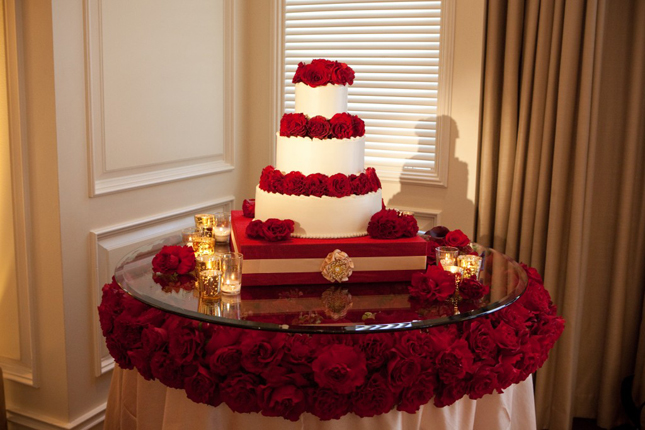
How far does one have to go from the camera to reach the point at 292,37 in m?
3.58

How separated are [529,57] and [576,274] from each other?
1.00 metres

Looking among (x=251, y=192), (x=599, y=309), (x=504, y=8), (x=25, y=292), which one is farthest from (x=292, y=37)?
(x=599, y=309)

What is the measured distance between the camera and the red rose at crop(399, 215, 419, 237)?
2.14 metres

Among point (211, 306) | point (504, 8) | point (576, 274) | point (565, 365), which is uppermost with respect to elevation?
point (504, 8)

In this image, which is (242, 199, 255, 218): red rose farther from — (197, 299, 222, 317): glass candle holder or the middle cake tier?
(197, 299, 222, 317): glass candle holder

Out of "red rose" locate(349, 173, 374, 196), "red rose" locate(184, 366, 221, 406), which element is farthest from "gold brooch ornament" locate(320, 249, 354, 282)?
"red rose" locate(184, 366, 221, 406)

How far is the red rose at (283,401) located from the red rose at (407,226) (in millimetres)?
678

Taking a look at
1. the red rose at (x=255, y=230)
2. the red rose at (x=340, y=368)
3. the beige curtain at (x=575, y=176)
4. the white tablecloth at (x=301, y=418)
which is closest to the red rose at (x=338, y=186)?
the red rose at (x=255, y=230)

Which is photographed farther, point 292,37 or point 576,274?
point 292,37

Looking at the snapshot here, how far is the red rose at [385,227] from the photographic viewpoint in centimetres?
212

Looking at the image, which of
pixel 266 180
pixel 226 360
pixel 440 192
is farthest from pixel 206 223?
pixel 440 192

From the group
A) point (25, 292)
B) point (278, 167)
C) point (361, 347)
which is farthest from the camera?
point (25, 292)

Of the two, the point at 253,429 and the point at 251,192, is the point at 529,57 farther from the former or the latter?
the point at 253,429

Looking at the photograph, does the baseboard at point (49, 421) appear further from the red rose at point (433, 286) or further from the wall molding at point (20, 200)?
the red rose at point (433, 286)
